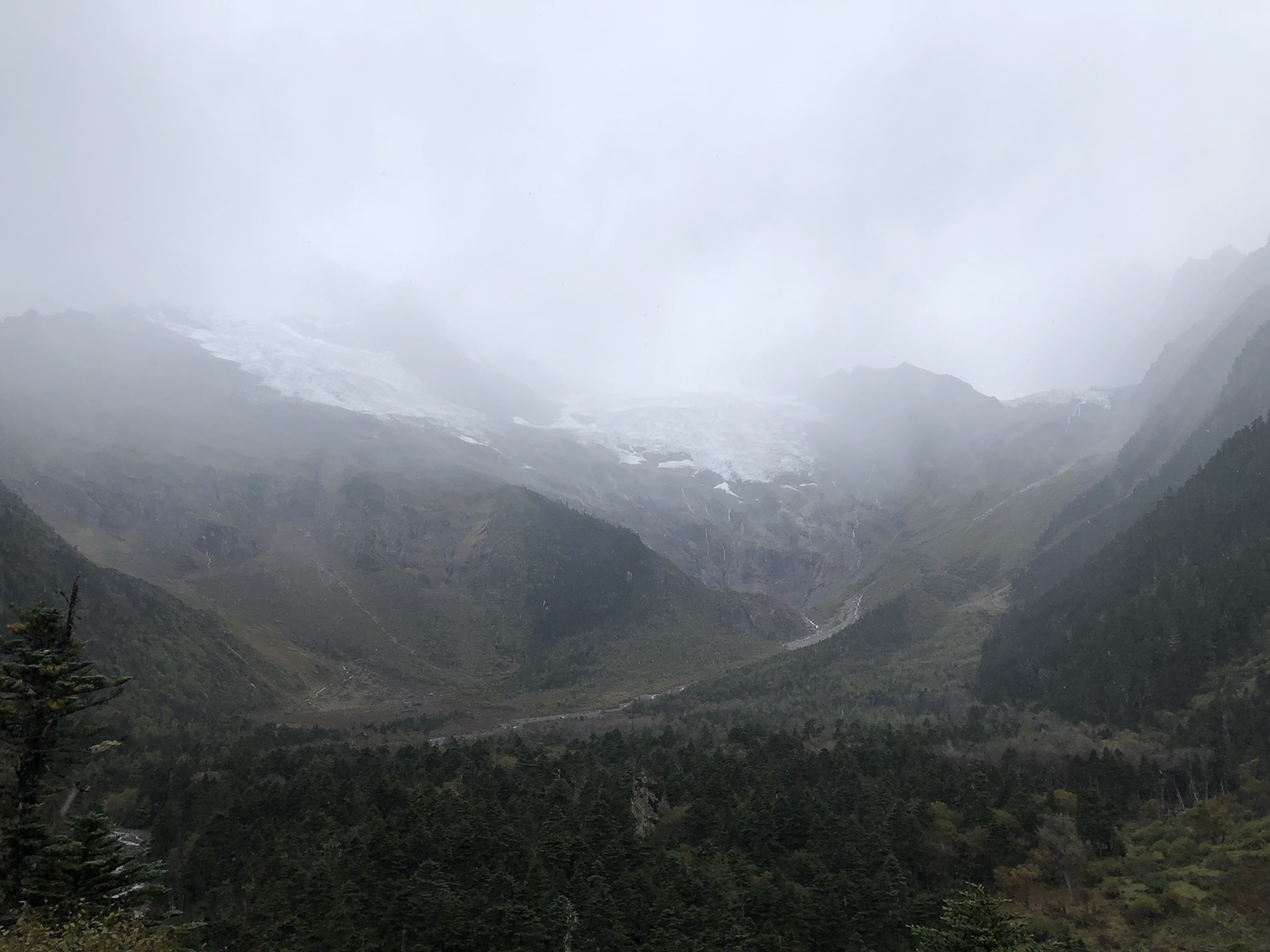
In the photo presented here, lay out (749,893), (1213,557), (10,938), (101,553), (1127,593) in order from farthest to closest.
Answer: (101,553), (1127,593), (1213,557), (749,893), (10,938)

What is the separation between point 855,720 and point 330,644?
132193 mm

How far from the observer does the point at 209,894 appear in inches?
2635

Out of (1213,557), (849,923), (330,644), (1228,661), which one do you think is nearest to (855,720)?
(1228,661)

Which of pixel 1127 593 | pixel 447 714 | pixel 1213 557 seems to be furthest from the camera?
pixel 447 714

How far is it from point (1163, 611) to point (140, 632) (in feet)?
608

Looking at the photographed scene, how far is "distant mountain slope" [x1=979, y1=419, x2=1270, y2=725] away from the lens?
360 feet

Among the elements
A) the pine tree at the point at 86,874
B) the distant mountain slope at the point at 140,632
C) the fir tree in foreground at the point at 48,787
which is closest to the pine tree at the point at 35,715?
the fir tree in foreground at the point at 48,787

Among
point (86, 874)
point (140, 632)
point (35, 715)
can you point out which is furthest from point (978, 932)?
point (140, 632)

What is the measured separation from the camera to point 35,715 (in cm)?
2858

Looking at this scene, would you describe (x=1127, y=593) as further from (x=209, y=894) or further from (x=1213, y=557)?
(x=209, y=894)

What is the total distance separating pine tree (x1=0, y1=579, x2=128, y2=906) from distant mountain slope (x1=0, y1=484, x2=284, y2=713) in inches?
4688

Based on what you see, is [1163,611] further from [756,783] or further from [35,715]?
[35,715]

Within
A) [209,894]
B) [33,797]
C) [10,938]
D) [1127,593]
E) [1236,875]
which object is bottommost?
[209,894]

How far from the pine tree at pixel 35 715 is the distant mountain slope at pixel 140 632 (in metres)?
119
